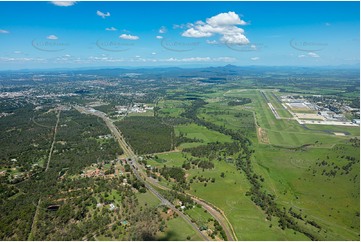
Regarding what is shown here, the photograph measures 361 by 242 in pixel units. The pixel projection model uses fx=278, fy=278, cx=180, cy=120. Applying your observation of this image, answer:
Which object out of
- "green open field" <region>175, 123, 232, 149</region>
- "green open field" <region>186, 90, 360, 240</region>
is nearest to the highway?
"green open field" <region>186, 90, 360, 240</region>

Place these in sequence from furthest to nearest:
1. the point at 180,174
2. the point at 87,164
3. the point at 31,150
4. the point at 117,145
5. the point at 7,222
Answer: the point at 117,145 → the point at 31,150 → the point at 87,164 → the point at 180,174 → the point at 7,222

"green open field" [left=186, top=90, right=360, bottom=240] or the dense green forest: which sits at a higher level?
the dense green forest

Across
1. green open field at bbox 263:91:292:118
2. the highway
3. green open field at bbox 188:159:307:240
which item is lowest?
green open field at bbox 188:159:307:240

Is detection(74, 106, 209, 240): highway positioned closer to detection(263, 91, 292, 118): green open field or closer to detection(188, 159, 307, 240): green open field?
detection(188, 159, 307, 240): green open field

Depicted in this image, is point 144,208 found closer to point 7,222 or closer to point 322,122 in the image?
point 7,222

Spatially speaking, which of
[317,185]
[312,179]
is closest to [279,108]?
[312,179]

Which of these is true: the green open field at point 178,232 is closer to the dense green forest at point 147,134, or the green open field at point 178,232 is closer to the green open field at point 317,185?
the green open field at point 317,185

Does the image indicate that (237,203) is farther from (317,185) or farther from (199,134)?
(199,134)

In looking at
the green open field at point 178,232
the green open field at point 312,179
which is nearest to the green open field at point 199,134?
the green open field at point 312,179

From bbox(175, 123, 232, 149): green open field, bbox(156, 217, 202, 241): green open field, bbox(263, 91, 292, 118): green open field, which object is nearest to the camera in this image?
bbox(156, 217, 202, 241): green open field

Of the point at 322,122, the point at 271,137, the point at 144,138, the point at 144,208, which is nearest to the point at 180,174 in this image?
the point at 144,208

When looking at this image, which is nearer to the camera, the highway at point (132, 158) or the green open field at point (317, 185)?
the highway at point (132, 158)
